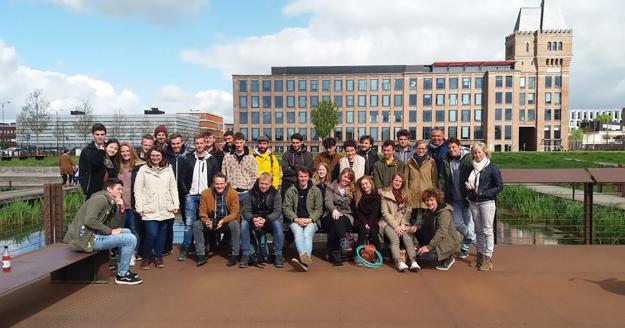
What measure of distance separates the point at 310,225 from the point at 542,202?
9.57m

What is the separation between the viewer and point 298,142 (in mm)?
7273

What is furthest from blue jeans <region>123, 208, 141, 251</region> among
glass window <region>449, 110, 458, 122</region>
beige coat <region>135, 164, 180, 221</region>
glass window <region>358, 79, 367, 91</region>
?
glass window <region>449, 110, 458, 122</region>

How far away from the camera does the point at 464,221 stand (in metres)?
6.89

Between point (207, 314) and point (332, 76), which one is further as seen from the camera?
point (332, 76)

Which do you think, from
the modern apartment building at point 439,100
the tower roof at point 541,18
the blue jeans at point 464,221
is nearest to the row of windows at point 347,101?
the modern apartment building at point 439,100

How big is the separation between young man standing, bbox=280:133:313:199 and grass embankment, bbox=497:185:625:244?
5.54 meters

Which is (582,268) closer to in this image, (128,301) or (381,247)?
(381,247)

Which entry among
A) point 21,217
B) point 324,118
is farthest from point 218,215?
point 324,118

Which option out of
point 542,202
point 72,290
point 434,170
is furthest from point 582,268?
point 542,202

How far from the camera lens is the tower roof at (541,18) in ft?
298

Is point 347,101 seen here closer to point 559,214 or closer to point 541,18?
point 541,18

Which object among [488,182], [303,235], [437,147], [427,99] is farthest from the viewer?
[427,99]

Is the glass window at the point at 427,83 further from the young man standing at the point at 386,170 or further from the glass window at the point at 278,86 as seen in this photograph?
the young man standing at the point at 386,170

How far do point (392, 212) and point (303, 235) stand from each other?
4.29 ft
